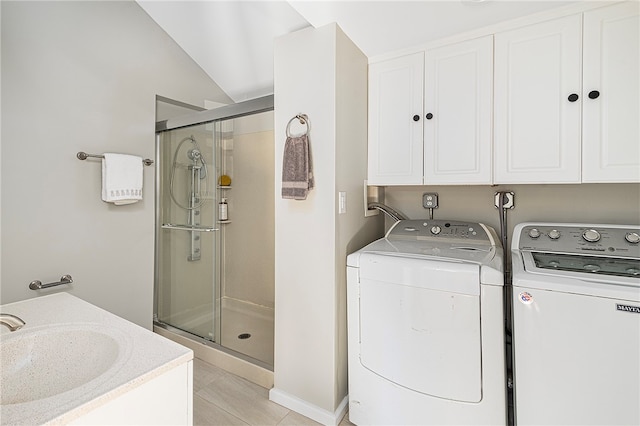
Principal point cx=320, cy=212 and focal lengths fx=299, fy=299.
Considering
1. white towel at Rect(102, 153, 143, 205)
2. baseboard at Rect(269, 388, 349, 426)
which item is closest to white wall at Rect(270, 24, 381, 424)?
baseboard at Rect(269, 388, 349, 426)

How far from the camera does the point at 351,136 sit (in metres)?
1.76

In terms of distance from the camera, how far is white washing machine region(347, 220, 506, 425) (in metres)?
1.26

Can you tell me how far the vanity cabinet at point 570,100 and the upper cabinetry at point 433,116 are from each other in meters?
0.08

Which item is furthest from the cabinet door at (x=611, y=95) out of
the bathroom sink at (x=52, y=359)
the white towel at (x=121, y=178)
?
the white towel at (x=121, y=178)

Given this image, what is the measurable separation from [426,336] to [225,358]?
1.47 m

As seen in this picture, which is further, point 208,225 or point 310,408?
point 208,225

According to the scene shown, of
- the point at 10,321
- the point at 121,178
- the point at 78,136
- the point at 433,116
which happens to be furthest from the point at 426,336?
the point at 78,136

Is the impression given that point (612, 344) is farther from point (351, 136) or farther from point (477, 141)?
point (351, 136)

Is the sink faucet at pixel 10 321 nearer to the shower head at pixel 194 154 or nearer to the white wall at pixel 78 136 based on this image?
the white wall at pixel 78 136

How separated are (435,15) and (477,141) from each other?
27.1 inches

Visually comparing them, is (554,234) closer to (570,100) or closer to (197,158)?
(570,100)

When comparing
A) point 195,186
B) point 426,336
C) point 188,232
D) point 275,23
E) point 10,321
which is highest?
point 275,23

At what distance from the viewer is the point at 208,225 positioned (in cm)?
242

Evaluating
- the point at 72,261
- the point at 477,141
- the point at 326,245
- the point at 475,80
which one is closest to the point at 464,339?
the point at 326,245
